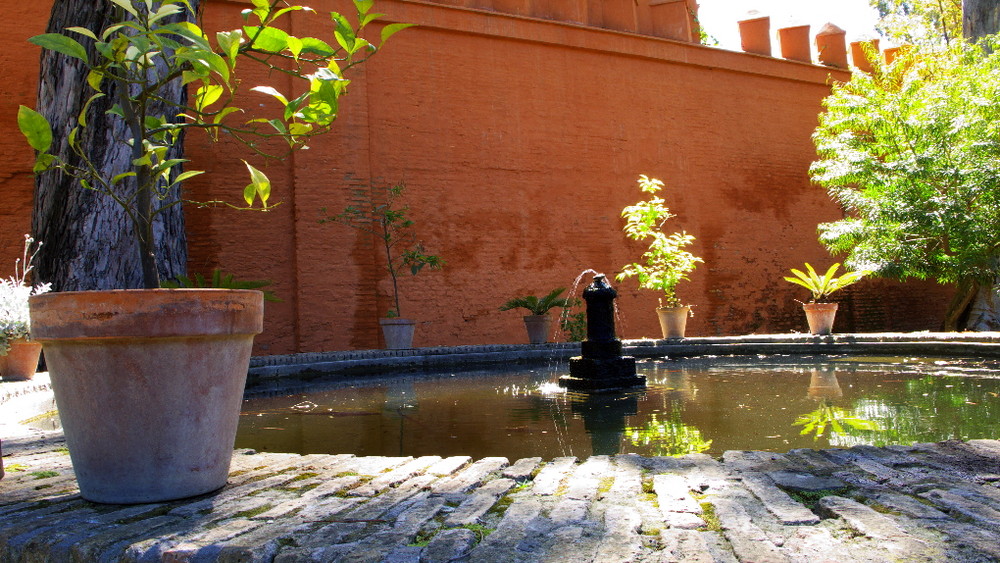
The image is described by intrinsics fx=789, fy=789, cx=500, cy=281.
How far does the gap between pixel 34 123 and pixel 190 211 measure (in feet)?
22.8

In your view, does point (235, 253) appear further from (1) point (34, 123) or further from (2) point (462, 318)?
(1) point (34, 123)

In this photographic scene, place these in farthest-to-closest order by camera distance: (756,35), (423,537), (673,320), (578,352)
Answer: (756,35) < (673,320) < (578,352) < (423,537)

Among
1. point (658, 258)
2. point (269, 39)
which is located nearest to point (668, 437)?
point (269, 39)

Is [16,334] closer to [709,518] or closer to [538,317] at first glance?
[709,518]

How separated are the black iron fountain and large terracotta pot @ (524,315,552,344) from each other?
9.61ft

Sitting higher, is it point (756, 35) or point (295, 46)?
point (756, 35)

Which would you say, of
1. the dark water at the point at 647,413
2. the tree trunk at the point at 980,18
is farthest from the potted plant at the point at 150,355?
the tree trunk at the point at 980,18

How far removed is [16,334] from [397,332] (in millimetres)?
3988

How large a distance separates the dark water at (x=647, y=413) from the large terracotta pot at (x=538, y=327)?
2.32m

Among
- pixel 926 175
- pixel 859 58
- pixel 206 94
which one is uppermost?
pixel 859 58

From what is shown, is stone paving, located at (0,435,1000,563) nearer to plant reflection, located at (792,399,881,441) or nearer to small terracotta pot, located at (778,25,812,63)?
plant reflection, located at (792,399,881,441)

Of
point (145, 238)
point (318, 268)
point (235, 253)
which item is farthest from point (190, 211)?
point (145, 238)

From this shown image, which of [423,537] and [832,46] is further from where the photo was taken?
[832,46]

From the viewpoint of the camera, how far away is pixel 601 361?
5195 millimetres
